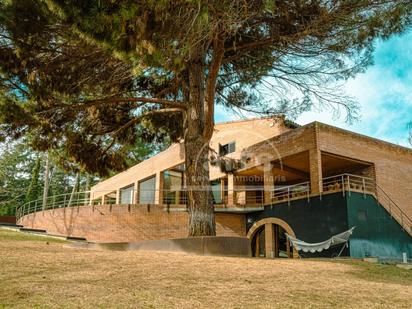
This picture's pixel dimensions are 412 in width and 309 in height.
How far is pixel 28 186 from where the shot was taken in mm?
36312

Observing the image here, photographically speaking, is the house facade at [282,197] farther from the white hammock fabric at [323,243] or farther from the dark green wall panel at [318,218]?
the white hammock fabric at [323,243]

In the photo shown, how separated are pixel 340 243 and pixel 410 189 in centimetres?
594

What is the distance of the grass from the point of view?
371cm

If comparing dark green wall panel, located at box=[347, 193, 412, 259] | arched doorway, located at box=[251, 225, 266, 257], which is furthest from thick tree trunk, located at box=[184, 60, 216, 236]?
arched doorway, located at box=[251, 225, 266, 257]

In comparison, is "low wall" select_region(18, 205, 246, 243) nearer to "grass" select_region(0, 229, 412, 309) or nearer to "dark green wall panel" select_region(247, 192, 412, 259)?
"dark green wall panel" select_region(247, 192, 412, 259)

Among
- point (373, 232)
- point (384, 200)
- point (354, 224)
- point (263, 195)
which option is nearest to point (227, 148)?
point (263, 195)

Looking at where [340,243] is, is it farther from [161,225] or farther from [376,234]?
[161,225]

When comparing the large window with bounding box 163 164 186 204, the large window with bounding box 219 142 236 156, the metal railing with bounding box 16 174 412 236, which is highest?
the large window with bounding box 219 142 236 156

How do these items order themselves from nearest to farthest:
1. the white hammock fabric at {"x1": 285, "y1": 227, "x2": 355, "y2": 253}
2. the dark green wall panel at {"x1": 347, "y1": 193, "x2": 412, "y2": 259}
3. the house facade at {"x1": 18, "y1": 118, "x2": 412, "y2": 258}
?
1. the white hammock fabric at {"x1": 285, "y1": 227, "x2": 355, "y2": 253}
2. the dark green wall panel at {"x1": 347, "y1": 193, "x2": 412, "y2": 259}
3. the house facade at {"x1": 18, "y1": 118, "x2": 412, "y2": 258}

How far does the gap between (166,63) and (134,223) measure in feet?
42.7

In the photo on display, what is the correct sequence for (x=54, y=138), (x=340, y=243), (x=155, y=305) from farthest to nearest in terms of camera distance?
(x=340, y=243)
(x=54, y=138)
(x=155, y=305)

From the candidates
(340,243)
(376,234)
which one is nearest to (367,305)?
(340,243)

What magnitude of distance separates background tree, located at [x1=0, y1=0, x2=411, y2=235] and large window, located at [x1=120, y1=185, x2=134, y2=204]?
14.6m

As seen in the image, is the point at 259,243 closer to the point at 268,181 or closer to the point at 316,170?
the point at 268,181
